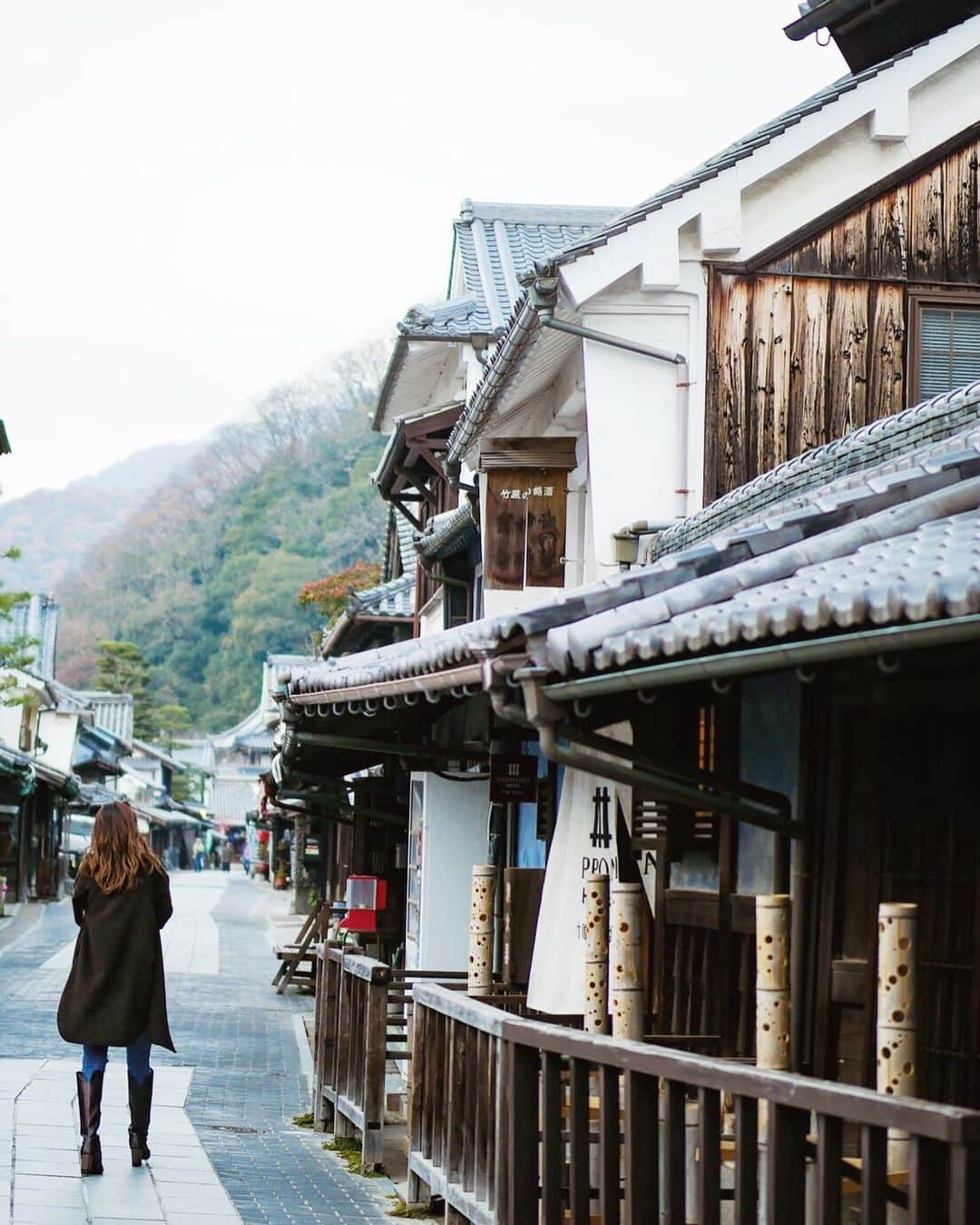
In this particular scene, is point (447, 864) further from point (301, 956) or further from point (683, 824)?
point (301, 956)

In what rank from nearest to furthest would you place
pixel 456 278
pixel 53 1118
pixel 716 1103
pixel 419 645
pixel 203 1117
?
pixel 716 1103
pixel 419 645
pixel 53 1118
pixel 203 1117
pixel 456 278

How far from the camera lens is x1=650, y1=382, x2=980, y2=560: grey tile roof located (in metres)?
8.78

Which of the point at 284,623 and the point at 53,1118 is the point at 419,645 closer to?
the point at 53,1118

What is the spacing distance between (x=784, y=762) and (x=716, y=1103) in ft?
9.24

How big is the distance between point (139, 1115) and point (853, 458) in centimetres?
547

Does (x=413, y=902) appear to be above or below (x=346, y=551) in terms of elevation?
below

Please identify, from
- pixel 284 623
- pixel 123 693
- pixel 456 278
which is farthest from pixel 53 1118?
pixel 284 623

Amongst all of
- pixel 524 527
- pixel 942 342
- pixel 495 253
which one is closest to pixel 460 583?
pixel 495 253

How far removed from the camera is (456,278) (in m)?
23.2

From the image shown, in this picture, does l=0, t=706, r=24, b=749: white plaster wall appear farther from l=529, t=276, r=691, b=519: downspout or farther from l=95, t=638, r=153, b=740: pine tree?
l=529, t=276, r=691, b=519: downspout

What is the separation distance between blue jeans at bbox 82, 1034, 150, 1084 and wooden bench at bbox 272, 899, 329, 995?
43.3 ft

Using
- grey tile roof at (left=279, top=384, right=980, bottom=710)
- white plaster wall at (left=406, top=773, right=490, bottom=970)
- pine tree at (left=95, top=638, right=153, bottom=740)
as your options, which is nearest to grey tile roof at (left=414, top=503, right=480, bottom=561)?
white plaster wall at (left=406, top=773, right=490, bottom=970)

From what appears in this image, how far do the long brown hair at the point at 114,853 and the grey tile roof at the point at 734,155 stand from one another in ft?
19.6

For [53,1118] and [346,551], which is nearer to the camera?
[53,1118]
